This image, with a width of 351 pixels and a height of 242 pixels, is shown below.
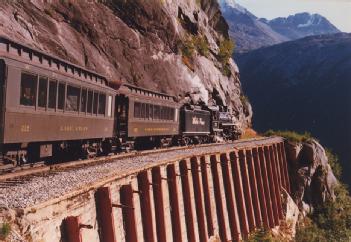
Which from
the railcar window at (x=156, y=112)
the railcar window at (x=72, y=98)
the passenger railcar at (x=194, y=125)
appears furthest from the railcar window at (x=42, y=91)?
the passenger railcar at (x=194, y=125)

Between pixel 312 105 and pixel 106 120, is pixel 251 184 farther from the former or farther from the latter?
pixel 312 105

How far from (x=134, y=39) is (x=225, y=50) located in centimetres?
2768

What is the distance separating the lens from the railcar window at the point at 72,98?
1760 centimetres

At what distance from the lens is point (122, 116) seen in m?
25.8

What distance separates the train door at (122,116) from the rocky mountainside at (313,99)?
105218 mm

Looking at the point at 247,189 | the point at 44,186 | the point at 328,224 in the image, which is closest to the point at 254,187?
the point at 247,189

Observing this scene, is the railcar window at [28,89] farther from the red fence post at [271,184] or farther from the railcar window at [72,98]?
the red fence post at [271,184]

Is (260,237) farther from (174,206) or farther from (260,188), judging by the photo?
(174,206)

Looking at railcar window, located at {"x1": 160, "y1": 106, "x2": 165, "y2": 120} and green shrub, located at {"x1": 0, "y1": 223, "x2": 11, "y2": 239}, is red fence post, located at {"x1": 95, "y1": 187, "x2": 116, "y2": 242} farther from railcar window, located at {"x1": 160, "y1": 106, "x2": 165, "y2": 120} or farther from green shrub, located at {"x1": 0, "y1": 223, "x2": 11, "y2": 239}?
railcar window, located at {"x1": 160, "y1": 106, "x2": 165, "y2": 120}

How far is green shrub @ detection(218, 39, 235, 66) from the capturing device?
71.2 m

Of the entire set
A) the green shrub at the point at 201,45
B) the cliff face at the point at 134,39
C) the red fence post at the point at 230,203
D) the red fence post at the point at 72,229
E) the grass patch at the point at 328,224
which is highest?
the green shrub at the point at 201,45

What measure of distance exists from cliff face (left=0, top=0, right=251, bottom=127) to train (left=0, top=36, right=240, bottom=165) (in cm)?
796

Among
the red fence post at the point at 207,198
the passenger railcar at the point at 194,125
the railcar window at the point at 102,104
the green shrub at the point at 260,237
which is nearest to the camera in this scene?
the railcar window at the point at 102,104

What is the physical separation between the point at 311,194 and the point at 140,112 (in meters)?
29.0
